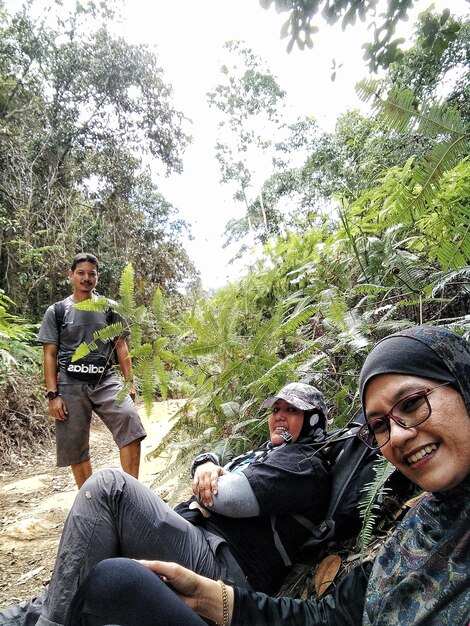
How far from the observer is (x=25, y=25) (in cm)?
1209

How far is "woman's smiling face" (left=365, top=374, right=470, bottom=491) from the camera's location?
3.46ft

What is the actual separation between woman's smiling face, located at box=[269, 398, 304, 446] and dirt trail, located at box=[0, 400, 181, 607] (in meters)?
2.02

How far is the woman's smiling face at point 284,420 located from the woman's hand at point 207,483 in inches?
13.1

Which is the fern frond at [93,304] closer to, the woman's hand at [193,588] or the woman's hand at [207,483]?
the woman's hand at [207,483]

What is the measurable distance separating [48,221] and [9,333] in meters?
6.28

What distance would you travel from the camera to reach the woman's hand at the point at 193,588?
150cm

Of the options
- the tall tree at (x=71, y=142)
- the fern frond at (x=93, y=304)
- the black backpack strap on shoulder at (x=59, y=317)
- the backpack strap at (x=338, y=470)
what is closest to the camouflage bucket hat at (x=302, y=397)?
the backpack strap at (x=338, y=470)

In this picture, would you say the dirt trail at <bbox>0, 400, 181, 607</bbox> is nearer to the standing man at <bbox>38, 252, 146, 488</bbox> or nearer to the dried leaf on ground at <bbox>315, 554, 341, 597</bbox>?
the standing man at <bbox>38, 252, 146, 488</bbox>

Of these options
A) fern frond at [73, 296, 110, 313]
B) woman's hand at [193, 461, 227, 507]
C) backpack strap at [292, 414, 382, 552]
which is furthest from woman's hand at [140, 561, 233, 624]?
fern frond at [73, 296, 110, 313]

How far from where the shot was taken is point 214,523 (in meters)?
2.01

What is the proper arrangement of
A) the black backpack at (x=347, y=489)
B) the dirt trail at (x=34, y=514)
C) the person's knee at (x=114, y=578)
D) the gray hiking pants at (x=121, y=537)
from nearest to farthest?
the person's knee at (x=114, y=578), the gray hiking pants at (x=121, y=537), the black backpack at (x=347, y=489), the dirt trail at (x=34, y=514)

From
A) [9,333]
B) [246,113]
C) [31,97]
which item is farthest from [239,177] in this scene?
[9,333]

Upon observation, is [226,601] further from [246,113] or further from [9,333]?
[246,113]

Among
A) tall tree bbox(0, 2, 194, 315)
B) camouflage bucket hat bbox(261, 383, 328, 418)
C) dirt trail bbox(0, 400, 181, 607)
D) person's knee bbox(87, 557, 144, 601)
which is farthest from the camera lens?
tall tree bbox(0, 2, 194, 315)
